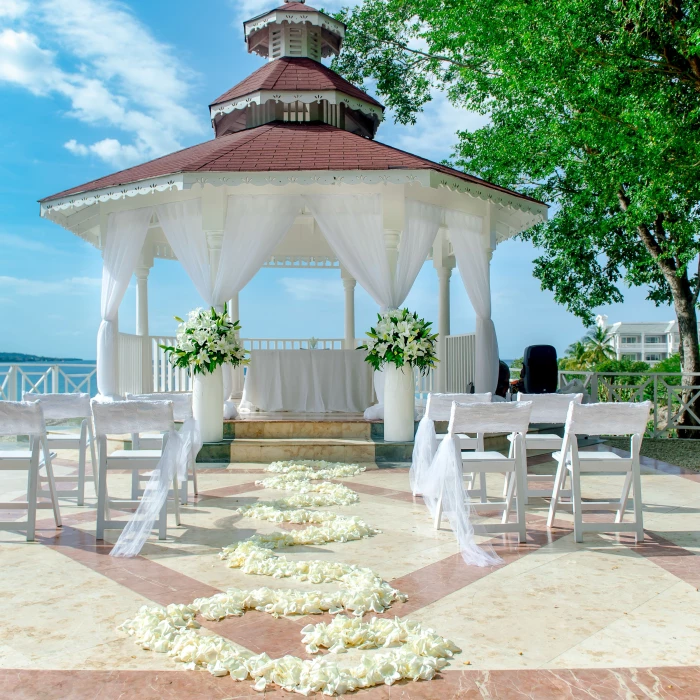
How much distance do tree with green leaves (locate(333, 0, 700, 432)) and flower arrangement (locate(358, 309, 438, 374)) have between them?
5826mm

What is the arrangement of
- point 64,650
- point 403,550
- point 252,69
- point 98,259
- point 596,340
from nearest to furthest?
1. point 64,650
2. point 403,550
3. point 98,259
4. point 252,69
5. point 596,340

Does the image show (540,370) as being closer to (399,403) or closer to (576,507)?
(399,403)

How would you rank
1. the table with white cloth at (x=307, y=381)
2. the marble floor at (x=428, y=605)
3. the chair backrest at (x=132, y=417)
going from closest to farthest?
1. the marble floor at (x=428, y=605)
2. the chair backrest at (x=132, y=417)
3. the table with white cloth at (x=307, y=381)

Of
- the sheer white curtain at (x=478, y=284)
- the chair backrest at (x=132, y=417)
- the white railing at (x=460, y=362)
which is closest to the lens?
the chair backrest at (x=132, y=417)

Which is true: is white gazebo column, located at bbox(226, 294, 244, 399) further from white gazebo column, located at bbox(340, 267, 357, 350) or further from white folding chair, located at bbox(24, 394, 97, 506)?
white folding chair, located at bbox(24, 394, 97, 506)

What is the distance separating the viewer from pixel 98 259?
11.0 metres

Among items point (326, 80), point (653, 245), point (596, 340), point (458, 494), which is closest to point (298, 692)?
point (458, 494)

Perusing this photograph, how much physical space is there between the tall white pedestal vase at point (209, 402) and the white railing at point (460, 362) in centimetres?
386

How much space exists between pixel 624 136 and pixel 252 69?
728 cm

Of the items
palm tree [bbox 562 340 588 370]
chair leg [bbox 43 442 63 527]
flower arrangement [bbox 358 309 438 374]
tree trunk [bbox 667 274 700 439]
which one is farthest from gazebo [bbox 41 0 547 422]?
palm tree [bbox 562 340 588 370]

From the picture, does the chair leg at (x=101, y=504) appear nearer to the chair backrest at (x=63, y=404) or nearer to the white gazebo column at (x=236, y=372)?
the chair backrest at (x=63, y=404)

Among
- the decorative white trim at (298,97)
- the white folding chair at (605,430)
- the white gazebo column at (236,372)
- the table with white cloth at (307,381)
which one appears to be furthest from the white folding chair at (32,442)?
the decorative white trim at (298,97)

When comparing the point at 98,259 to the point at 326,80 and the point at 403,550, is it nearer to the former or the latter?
the point at 326,80

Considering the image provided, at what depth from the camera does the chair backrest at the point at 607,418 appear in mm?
5156
